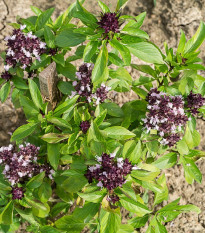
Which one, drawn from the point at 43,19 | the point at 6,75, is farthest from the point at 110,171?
the point at 43,19

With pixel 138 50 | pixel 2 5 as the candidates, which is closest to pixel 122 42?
pixel 138 50

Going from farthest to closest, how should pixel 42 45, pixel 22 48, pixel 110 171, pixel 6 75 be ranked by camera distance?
pixel 6 75 → pixel 42 45 → pixel 22 48 → pixel 110 171

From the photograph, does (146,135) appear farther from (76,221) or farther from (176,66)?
(76,221)

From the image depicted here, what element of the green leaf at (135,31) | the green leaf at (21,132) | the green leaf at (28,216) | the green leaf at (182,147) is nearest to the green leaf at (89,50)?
the green leaf at (135,31)

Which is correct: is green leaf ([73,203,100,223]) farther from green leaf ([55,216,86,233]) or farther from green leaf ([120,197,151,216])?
green leaf ([120,197,151,216])

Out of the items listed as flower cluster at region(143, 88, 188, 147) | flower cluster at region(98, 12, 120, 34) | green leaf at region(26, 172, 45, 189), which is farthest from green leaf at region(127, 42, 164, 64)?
green leaf at region(26, 172, 45, 189)

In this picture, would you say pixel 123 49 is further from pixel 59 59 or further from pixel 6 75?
pixel 6 75

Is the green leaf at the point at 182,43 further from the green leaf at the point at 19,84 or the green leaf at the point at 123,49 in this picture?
the green leaf at the point at 19,84
